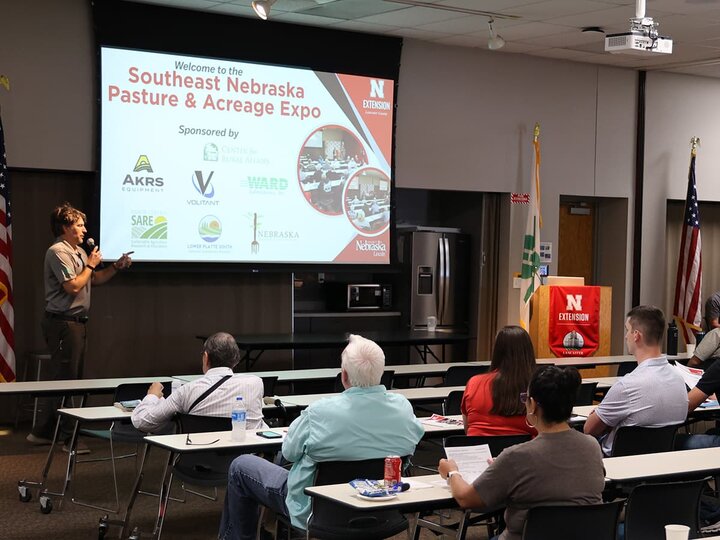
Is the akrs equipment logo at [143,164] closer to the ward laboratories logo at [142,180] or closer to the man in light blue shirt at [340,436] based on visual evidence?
the ward laboratories logo at [142,180]

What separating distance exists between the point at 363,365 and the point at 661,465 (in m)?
1.38

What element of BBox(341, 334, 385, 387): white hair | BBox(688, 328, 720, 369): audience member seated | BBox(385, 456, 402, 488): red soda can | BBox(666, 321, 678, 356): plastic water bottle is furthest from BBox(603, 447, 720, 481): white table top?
BBox(666, 321, 678, 356): plastic water bottle

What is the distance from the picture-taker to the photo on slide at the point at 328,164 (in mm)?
9414

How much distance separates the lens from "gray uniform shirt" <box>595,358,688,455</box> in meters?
5.08

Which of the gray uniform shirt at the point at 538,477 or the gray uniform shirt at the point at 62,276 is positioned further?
the gray uniform shirt at the point at 62,276

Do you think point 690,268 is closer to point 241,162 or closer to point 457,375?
point 457,375

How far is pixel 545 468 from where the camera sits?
3305 millimetres

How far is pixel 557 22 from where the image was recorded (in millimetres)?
9203

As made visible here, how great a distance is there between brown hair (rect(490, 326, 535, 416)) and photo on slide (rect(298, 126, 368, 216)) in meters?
5.03

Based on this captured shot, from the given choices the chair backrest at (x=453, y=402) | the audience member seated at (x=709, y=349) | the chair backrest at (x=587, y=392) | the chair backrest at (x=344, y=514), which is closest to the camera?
the chair backrest at (x=344, y=514)

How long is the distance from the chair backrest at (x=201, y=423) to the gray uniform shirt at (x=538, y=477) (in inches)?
76.8

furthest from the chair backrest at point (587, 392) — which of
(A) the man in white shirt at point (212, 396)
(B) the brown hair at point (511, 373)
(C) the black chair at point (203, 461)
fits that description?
(C) the black chair at point (203, 461)

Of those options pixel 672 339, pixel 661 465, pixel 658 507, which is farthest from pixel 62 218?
pixel 672 339

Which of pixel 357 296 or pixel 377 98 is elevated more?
pixel 377 98
